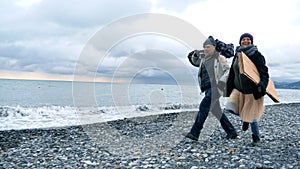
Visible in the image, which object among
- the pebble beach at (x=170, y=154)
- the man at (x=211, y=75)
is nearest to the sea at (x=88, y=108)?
the man at (x=211, y=75)

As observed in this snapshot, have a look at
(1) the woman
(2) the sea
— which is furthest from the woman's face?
(2) the sea

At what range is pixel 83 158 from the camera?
7.89 metres

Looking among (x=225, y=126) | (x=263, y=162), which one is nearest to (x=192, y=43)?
(x=225, y=126)

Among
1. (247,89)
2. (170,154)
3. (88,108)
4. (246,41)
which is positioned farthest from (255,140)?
(88,108)

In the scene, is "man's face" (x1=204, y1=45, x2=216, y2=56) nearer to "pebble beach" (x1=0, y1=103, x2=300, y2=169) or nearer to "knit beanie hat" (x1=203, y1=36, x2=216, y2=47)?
"knit beanie hat" (x1=203, y1=36, x2=216, y2=47)

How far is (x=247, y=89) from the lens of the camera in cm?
716

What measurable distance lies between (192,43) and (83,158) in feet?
12.4

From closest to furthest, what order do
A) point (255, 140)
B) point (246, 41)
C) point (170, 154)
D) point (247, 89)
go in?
point (247, 89), point (246, 41), point (170, 154), point (255, 140)

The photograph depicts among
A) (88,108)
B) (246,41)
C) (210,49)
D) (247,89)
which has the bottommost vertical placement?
(88,108)

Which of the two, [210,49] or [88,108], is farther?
[88,108]

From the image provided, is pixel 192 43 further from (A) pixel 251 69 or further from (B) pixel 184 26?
(A) pixel 251 69

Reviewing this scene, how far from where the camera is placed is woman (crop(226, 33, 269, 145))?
277 inches

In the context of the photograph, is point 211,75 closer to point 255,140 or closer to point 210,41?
point 210,41

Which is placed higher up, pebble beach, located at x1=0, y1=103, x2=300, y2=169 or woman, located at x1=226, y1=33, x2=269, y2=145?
woman, located at x1=226, y1=33, x2=269, y2=145
